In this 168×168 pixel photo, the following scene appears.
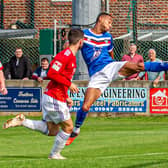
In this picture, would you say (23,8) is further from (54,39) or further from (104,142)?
(104,142)

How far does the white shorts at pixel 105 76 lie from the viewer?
1188 centimetres

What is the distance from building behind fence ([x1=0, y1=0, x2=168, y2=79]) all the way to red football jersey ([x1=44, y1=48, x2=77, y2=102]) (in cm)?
941

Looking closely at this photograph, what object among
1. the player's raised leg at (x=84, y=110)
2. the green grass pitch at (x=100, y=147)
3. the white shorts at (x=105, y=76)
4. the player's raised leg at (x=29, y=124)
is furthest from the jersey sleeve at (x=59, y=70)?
the white shorts at (x=105, y=76)

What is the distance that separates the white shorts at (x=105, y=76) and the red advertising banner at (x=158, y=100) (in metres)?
7.36

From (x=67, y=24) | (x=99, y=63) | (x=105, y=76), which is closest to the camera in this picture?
(x=105, y=76)

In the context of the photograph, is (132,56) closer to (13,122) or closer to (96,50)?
(96,50)

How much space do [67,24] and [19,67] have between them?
6.72ft

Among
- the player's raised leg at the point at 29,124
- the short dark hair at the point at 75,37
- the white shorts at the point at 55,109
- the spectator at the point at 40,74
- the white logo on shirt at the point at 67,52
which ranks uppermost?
the short dark hair at the point at 75,37

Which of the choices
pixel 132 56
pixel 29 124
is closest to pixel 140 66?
pixel 29 124

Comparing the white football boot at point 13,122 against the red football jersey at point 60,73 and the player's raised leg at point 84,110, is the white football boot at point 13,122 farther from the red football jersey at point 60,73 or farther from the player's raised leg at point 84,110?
the player's raised leg at point 84,110

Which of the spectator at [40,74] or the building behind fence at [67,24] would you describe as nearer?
the spectator at [40,74]

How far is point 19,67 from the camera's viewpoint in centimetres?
1988

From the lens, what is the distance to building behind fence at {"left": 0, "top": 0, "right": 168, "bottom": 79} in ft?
67.5

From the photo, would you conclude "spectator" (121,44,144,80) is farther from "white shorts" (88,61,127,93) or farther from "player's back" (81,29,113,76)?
"white shorts" (88,61,127,93)
